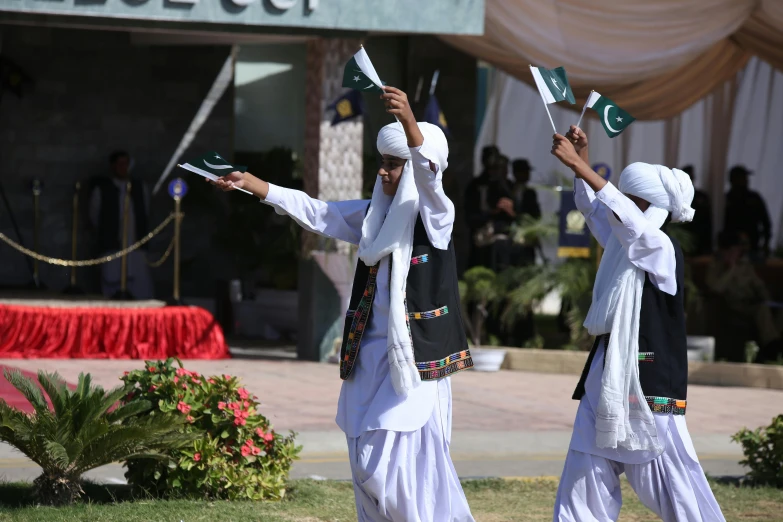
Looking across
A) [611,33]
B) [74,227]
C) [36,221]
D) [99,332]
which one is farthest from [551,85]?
[36,221]

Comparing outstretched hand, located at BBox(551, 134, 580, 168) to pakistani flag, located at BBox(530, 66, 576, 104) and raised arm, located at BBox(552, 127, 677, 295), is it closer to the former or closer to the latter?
raised arm, located at BBox(552, 127, 677, 295)

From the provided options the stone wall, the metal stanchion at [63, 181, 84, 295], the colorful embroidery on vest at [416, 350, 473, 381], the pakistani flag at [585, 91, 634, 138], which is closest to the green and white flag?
the pakistani flag at [585, 91, 634, 138]

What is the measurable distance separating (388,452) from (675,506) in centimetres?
124

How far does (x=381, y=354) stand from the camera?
5.48m

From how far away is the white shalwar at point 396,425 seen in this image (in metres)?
5.34

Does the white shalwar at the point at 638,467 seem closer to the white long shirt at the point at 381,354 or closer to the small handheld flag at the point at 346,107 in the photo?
the white long shirt at the point at 381,354

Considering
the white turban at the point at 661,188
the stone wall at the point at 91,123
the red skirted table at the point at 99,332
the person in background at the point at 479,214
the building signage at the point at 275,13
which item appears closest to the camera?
the white turban at the point at 661,188

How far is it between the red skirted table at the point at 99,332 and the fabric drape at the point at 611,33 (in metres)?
4.04

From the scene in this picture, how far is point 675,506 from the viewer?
5.54m

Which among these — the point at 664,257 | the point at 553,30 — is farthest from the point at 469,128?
the point at 664,257

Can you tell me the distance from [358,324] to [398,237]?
Result: 42 centimetres

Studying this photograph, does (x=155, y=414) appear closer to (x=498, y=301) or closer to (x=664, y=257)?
(x=664, y=257)

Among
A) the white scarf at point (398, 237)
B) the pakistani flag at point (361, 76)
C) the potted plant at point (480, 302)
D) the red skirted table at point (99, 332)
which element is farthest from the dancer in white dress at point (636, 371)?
the red skirted table at point (99, 332)

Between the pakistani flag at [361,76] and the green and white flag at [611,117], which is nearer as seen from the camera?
the pakistani flag at [361,76]
